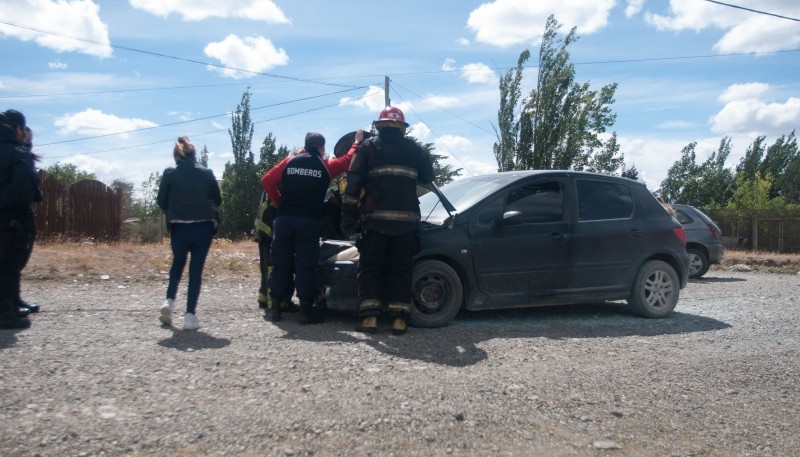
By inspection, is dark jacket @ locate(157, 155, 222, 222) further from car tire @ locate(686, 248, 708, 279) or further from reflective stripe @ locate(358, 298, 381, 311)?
car tire @ locate(686, 248, 708, 279)

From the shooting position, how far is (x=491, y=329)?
6.32 metres

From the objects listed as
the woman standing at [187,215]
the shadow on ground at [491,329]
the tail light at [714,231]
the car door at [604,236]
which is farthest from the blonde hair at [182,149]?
the tail light at [714,231]

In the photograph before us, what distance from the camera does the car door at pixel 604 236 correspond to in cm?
710

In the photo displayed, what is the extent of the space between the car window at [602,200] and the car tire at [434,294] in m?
1.75

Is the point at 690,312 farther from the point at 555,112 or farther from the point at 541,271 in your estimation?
the point at 555,112

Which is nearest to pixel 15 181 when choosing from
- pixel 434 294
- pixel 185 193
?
pixel 185 193

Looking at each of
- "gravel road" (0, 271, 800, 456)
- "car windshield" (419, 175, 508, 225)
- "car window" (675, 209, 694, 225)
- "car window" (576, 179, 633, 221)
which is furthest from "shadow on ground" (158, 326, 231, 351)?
"car window" (675, 209, 694, 225)

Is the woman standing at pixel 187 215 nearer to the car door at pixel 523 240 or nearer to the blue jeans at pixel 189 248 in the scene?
the blue jeans at pixel 189 248

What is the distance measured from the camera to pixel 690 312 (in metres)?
7.98

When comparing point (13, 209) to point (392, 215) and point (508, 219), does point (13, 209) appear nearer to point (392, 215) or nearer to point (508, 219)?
point (392, 215)

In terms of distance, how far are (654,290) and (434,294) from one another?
2746 millimetres

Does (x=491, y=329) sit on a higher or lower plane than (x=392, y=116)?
lower

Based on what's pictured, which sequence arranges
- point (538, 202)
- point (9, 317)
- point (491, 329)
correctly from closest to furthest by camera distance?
point (9, 317) → point (491, 329) → point (538, 202)

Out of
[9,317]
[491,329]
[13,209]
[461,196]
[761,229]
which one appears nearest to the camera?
[9,317]
